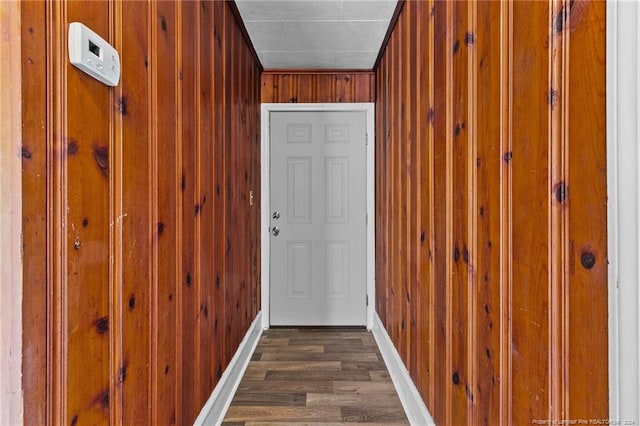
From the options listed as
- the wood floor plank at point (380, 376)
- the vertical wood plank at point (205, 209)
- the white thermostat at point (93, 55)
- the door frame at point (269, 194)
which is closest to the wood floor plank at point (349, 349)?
the wood floor plank at point (380, 376)

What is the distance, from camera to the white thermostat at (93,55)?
2.65 ft

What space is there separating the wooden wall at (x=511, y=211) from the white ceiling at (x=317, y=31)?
0.54 m

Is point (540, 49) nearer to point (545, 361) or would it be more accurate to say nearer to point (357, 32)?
point (545, 361)

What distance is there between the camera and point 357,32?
99.8 inches

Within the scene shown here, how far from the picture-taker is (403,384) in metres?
2.07

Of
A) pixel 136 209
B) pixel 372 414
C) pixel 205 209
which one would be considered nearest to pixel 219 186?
pixel 205 209

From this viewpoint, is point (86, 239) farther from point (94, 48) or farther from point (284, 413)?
point (284, 413)

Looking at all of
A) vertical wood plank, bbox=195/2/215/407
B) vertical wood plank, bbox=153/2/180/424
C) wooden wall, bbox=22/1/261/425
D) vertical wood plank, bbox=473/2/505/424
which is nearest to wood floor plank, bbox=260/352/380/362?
wooden wall, bbox=22/1/261/425

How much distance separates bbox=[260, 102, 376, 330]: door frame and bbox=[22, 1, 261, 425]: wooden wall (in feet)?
4.12

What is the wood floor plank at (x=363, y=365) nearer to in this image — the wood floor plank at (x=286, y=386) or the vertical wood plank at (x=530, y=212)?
the wood floor plank at (x=286, y=386)

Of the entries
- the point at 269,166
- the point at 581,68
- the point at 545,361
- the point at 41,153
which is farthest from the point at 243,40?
the point at 545,361

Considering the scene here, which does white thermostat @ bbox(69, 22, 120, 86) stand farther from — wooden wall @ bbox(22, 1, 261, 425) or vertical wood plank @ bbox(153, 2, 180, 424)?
vertical wood plank @ bbox(153, 2, 180, 424)

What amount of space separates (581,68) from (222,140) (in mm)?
1682

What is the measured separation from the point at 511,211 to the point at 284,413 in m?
1.55
